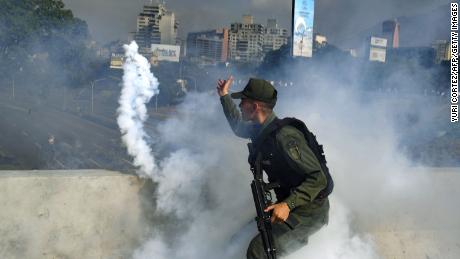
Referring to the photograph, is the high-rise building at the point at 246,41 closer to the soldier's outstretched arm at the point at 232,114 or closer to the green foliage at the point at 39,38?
the green foliage at the point at 39,38

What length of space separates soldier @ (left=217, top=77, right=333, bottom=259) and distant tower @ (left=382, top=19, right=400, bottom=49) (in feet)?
12.3

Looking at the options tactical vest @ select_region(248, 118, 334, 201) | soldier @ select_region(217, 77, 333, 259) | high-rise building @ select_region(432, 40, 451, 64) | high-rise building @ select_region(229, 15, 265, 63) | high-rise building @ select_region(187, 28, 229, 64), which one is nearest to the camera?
soldier @ select_region(217, 77, 333, 259)

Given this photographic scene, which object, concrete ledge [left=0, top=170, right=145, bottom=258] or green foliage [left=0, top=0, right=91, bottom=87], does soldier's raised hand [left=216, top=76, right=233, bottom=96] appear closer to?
concrete ledge [left=0, top=170, right=145, bottom=258]

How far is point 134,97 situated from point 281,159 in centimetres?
179

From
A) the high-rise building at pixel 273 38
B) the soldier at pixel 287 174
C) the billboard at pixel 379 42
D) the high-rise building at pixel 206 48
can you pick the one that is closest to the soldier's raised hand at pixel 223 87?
the soldier at pixel 287 174

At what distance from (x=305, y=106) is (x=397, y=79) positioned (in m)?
2.41

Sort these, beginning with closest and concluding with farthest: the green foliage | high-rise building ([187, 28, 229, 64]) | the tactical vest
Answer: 1. the tactical vest
2. the green foliage
3. high-rise building ([187, 28, 229, 64])

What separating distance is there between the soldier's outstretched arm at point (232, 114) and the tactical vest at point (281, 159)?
0.53 metres

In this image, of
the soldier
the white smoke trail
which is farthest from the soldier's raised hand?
the white smoke trail

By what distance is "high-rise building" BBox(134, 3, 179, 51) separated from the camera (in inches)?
215

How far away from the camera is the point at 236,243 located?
3.28m

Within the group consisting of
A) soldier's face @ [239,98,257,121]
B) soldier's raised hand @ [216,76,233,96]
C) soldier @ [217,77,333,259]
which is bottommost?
soldier @ [217,77,333,259]

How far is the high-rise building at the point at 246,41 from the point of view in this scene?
31.7 feet

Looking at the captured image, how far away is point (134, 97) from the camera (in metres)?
4.05
